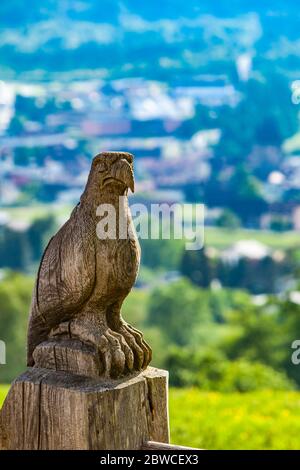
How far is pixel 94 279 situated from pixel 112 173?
35 centimetres

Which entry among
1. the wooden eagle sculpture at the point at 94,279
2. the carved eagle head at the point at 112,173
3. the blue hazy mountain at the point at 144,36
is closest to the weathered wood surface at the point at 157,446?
the wooden eagle sculpture at the point at 94,279

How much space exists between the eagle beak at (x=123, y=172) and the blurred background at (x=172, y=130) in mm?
21743

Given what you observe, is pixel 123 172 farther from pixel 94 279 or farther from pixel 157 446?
pixel 157 446

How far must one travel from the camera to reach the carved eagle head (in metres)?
3.13

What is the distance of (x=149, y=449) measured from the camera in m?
2.98

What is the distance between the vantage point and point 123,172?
3.13m

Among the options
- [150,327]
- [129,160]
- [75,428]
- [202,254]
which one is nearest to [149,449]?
[75,428]

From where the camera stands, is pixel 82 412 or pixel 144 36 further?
pixel 144 36

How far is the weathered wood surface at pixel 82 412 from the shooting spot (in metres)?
2.87

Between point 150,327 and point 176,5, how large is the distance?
→ 1252 centimetres

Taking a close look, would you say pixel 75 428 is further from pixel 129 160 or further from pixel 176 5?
pixel 176 5

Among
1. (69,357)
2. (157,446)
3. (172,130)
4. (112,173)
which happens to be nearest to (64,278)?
(69,357)

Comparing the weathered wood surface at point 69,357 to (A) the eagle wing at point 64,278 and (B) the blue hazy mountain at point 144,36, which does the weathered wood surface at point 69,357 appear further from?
(B) the blue hazy mountain at point 144,36

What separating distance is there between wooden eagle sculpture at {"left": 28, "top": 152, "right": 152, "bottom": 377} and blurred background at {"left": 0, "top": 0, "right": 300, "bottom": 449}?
855 inches
